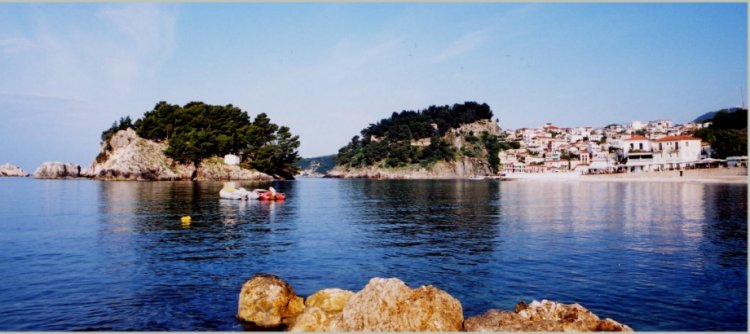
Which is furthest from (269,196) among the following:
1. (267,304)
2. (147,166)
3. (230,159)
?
(230,159)

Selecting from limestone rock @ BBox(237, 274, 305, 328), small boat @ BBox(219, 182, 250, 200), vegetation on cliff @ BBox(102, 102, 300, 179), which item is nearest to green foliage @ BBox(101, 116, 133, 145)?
vegetation on cliff @ BBox(102, 102, 300, 179)

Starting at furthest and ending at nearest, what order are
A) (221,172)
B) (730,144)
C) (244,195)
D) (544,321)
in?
(221,172), (730,144), (244,195), (544,321)

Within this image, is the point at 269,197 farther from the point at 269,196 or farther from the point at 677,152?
the point at 677,152

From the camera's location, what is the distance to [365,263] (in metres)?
24.3

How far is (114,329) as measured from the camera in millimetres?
14320

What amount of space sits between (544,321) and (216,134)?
14453 cm

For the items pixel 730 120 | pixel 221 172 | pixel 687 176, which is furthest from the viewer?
pixel 730 120

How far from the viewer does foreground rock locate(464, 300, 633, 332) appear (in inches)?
485

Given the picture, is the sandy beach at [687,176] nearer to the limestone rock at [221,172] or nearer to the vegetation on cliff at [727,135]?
the vegetation on cliff at [727,135]

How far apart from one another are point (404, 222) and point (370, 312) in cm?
2943

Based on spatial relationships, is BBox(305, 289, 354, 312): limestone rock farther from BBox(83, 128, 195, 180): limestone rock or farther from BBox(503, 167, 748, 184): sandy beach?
BBox(83, 128, 195, 180): limestone rock

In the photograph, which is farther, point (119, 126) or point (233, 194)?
point (119, 126)

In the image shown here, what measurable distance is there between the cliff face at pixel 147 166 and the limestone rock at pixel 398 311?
5314 inches

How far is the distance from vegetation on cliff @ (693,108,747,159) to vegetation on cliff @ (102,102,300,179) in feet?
398
